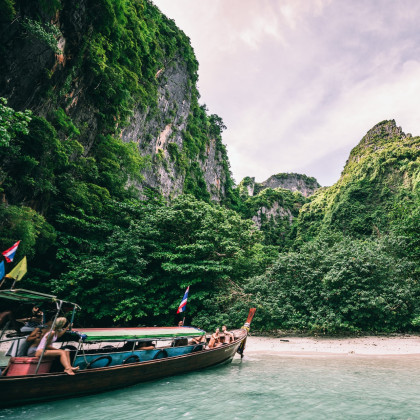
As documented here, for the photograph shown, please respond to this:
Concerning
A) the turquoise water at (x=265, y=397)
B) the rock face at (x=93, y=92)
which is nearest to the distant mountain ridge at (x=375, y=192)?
the rock face at (x=93, y=92)

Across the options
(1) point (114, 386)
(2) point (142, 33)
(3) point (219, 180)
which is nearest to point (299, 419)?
(1) point (114, 386)

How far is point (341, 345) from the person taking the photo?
12344 millimetres

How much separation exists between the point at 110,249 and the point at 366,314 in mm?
14207

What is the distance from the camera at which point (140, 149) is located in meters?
26.8

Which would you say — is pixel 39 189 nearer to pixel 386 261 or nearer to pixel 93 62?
pixel 93 62

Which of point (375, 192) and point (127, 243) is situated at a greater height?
point (375, 192)

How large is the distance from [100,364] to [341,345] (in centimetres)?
1134

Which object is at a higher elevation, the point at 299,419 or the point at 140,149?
the point at 140,149

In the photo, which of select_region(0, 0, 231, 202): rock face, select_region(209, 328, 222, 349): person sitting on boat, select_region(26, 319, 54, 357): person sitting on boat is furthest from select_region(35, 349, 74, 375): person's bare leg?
select_region(0, 0, 231, 202): rock face

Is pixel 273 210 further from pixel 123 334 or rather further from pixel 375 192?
pixel 123 334

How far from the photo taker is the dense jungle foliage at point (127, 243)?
12.2 metres

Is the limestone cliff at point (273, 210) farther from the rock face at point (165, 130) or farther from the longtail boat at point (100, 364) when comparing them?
the longtail boat at point (100, 364)

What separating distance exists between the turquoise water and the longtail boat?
0.31 meters

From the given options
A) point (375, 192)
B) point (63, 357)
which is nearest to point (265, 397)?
point (63, 357)
